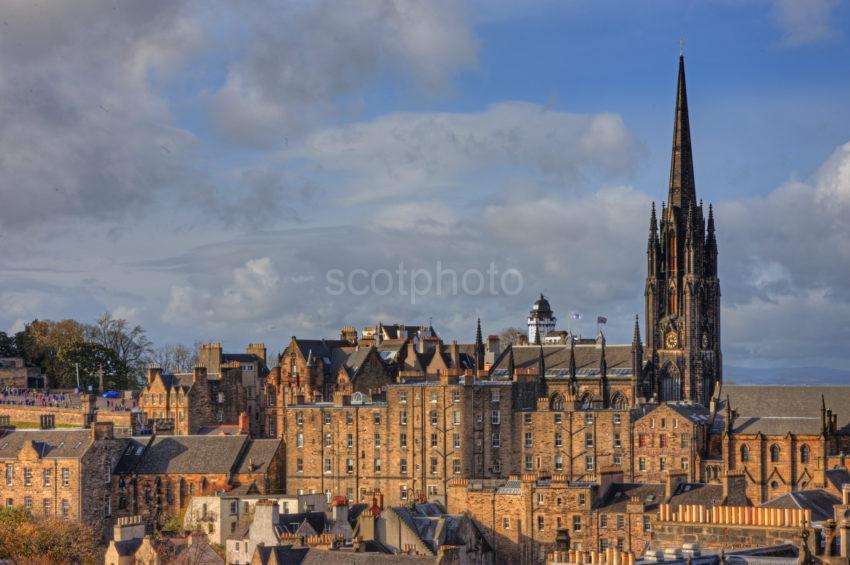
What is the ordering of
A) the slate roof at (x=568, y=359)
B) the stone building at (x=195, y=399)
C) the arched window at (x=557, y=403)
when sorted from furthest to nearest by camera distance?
the slate roof at (x=568, y=359) < the stone building at (x=195, y=399) < the arched window at (x=557, y=403)

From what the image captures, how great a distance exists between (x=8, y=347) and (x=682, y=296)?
76.9 meters

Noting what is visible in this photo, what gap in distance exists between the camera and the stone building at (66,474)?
108 m

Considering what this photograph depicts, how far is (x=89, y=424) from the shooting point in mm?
119250

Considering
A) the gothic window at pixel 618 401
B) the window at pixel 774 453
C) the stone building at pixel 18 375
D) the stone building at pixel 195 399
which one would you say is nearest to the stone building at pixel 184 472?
the stone building at pixel 195 399

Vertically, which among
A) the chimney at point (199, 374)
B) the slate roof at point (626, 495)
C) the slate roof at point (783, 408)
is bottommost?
the slate roof at point (626, 495)

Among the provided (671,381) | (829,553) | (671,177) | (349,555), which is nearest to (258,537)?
(349,555)

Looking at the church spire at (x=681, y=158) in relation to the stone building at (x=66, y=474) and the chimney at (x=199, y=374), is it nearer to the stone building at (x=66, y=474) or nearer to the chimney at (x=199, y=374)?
the chimney at (x=199, y=374)

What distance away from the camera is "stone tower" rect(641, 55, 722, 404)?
488ft

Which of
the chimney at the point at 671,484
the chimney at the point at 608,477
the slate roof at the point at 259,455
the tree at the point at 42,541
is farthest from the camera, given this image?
the slate roof at the point at 259,455

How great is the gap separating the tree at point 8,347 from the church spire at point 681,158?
7596 cm

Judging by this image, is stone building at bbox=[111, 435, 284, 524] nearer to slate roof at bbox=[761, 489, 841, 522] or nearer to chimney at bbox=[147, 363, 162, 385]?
chimney at bbox=[147, 363, 162, 385]

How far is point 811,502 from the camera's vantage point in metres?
72.2

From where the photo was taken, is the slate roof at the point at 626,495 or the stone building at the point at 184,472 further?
the stone building at the point at 184,472

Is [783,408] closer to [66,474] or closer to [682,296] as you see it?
[682,296]
